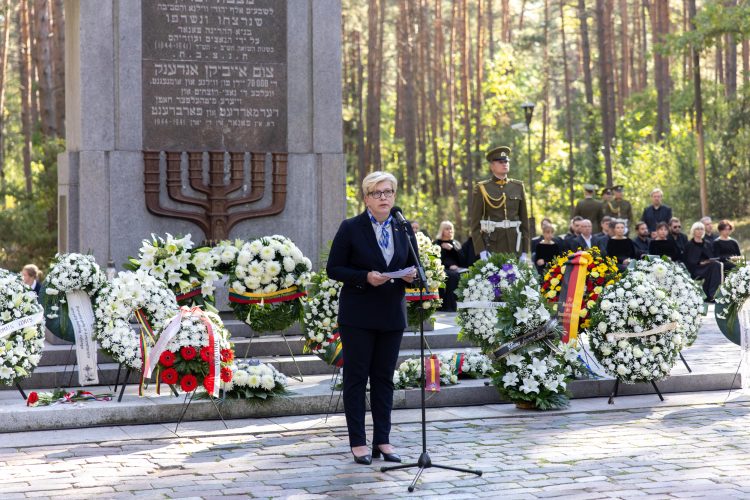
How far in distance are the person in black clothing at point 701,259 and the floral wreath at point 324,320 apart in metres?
13.4

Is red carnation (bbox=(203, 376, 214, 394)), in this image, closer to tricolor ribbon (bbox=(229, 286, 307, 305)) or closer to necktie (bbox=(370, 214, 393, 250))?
tricolor ribbon (bbox=(229, 286, 307, 305))

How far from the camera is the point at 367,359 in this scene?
7.68 meters

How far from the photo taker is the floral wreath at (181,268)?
10.3 metres

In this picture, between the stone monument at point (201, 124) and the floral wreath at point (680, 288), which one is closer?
the floral wreath at point (680, 288)

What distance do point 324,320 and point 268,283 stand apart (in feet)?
2.27

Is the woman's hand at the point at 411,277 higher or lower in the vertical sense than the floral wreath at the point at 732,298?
higher

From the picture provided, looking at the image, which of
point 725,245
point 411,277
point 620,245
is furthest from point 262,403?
point 725,245

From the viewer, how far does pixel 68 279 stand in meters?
10.3

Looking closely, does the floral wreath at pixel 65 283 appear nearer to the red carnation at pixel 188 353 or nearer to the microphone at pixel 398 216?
the red carnation at pixel 188 353

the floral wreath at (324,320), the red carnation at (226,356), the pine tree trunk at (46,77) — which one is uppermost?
the pine tree trunk at (46,77)

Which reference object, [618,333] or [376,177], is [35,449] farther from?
[618,333]

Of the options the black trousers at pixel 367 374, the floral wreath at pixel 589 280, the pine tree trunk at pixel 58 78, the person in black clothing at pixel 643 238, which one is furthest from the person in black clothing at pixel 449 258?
the pine tree trunk at pixel 58 78

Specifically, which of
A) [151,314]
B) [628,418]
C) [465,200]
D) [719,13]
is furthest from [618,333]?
[465,200]

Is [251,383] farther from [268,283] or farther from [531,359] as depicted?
[531,359]
